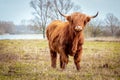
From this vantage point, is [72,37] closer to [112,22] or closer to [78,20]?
[78,20]

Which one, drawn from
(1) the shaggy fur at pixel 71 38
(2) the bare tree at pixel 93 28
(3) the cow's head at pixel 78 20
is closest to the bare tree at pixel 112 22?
(2) the bare tree at pixel 93 28

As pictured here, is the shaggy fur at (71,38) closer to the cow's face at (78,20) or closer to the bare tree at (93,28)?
the cow's face at (78,20)

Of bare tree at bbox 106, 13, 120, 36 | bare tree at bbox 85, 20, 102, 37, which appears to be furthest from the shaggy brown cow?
bare tree at bbox 85, 20, 102, 37

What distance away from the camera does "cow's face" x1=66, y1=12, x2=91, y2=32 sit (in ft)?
30.4

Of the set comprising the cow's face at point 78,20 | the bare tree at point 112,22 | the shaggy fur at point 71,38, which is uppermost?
the cow's face at point 78,20

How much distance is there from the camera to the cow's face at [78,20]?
30.4ft

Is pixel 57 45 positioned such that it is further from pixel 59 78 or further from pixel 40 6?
pixel 40 6

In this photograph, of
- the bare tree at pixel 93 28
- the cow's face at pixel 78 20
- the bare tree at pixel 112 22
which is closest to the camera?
the cow's face at pixel 78 20

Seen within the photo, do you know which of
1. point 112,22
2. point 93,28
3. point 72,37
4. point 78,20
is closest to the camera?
point 78,20

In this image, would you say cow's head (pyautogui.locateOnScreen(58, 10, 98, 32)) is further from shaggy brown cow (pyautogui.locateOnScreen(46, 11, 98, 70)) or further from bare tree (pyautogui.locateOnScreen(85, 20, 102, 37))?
bare tree (pyautogui.locateOnScreen(85, 20, 102, 37))

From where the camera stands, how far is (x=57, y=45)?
34.7ft

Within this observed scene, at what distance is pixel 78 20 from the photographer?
9.39 m

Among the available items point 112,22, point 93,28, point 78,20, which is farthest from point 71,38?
point 93,28

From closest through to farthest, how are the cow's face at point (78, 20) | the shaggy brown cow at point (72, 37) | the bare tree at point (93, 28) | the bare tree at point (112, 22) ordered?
the cow's face at point (78, 20), the shaggy brown cow at point (72, 37), the bare tree at point (112, 22), the bare tree at point (93, 28)
